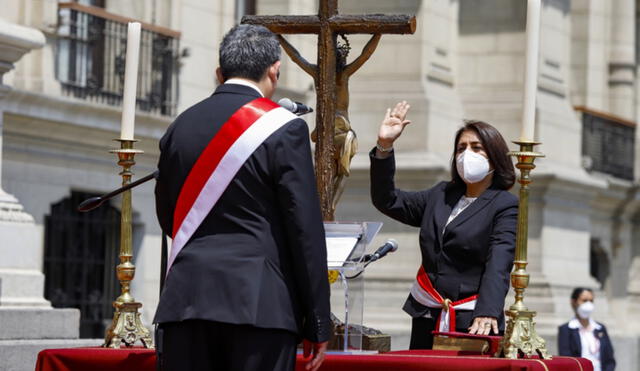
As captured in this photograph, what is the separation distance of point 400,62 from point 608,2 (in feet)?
26.5

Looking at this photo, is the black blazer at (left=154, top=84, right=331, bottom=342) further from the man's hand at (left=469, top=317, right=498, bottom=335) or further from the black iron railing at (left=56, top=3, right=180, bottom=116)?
the black iron railing at (left=56, top=3, right=180, bottom=116)

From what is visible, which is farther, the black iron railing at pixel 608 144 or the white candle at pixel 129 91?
the black iron railing at pixel 608 144

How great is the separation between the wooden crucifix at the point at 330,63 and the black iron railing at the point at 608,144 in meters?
14.9

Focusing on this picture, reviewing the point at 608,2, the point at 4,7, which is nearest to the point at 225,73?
the point at 4,7

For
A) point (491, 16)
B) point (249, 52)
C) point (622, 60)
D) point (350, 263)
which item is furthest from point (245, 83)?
point (622, 60)

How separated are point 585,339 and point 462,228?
23.3 feet

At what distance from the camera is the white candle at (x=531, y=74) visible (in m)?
7.76

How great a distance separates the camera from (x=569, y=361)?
747cm

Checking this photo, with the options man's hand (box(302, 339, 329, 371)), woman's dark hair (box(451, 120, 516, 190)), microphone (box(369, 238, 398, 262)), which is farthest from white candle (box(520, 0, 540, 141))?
man's hand (box(302, 339, 329, 371))

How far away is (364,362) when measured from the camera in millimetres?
7094

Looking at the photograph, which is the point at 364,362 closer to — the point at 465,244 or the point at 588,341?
the point at 465,244

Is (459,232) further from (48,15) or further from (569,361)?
(48,15)

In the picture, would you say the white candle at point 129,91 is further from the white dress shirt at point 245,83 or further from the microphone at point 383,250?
the white dress shirt at point 245,83

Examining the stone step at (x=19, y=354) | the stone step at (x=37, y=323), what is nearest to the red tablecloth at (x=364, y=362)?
the stone step at (x=19, y=354)
